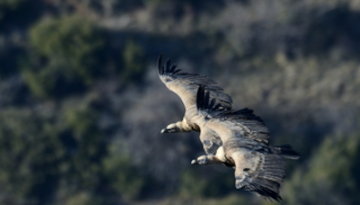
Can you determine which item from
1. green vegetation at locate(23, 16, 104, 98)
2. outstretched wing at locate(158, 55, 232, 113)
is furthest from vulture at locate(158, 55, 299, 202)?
green vegetation at locate(23, 16, 104, 98)

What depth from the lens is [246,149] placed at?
14.8 m

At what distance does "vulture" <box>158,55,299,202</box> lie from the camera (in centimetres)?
1381

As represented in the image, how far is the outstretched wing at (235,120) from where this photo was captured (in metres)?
15.5

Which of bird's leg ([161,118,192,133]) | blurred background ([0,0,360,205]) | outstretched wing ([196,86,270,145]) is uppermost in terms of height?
blurred background ([0,0,360,205])

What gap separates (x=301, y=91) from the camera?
41094 mm

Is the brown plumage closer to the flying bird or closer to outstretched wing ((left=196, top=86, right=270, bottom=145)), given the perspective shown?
the flying bird

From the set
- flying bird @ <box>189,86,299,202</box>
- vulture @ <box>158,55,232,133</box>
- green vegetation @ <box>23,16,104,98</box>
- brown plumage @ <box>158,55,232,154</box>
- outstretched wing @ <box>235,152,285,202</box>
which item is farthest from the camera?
green vegetation @ <box>23,16,104,98</box>

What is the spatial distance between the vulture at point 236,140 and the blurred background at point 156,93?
20.1 metres

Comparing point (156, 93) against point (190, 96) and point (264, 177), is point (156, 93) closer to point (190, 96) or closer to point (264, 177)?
point (190, 96)

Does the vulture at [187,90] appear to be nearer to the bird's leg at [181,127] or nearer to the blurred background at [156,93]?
the bird's leg at [181,127]

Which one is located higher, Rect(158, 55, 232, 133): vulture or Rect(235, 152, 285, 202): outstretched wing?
Rect(158, 55, 232, 133): vulture

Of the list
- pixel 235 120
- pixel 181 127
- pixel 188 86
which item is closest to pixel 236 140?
pixel 235 120

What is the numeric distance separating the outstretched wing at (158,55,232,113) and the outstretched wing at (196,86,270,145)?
0.93 metres

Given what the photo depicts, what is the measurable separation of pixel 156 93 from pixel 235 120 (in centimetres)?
2691
